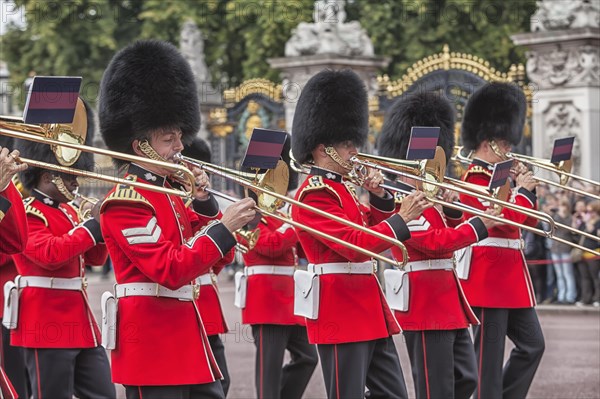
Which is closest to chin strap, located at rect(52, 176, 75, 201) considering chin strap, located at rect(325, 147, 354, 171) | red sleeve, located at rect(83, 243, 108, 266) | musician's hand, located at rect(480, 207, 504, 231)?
red sleeve, located at rect(83, 243, 108, 266)

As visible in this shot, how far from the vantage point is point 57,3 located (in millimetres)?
23688

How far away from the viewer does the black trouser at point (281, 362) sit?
7.16 metres

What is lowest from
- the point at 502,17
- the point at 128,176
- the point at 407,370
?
the point at 407,370

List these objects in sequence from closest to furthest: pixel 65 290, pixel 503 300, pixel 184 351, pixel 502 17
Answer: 1. pixel 184 351
2. pixel 65 290
3. pixel 503 300
4. pixel 502 17

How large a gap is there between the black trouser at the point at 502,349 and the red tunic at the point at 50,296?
2.09 m

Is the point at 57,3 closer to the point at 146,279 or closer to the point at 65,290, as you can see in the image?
the point at 65,290

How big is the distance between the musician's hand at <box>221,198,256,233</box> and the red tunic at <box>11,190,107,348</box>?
1395 millimetres

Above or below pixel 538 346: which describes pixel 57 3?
above

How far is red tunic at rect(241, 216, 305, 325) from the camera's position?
7.20 meters

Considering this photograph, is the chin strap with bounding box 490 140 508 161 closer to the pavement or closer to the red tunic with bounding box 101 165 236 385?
the pavement

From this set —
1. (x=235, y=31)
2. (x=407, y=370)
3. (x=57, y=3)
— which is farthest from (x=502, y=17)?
(x=407, y=370)

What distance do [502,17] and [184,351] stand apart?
53.9 feet

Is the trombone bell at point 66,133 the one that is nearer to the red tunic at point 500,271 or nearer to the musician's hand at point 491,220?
the musician's hand at point 491,220

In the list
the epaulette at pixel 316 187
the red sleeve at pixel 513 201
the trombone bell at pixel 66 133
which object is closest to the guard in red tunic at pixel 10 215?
the trombone bell at pixel 66 133
